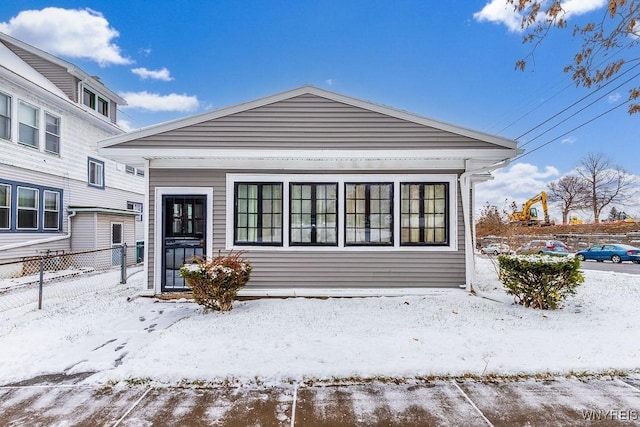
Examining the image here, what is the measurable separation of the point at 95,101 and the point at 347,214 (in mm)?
13658

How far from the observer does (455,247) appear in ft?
22.5

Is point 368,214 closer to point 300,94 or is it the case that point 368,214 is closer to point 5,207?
point 300,94

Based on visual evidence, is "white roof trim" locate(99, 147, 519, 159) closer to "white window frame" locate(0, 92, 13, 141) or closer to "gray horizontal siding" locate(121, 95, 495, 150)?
"gray horizontal siding" locate(121, 95, 495, 150)

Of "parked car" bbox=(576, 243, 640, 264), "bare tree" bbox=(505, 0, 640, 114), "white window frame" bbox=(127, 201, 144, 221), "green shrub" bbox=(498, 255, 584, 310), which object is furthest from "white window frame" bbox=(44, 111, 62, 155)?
"parked car" bbox=(576, 243, 640, 264)

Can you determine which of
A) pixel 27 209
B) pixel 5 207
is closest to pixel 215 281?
pixel 5 207

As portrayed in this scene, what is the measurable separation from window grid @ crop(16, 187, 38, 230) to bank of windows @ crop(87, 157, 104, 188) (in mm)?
2700

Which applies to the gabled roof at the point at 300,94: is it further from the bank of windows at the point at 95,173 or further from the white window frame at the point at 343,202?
the bank of windows at the point at 95,173

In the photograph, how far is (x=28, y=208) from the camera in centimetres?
1077

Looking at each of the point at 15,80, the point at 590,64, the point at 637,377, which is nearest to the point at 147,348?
the point at 637,377

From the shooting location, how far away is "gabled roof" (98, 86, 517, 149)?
21.0 feet

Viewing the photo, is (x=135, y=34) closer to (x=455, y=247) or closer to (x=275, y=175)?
(x=275, y=175)

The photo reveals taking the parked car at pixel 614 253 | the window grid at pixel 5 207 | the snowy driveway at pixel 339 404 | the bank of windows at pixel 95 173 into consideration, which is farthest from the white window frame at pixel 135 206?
the parked car at pixel 614 253

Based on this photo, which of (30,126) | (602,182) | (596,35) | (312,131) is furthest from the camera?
(602,182)

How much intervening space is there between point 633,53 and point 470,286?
446cm
